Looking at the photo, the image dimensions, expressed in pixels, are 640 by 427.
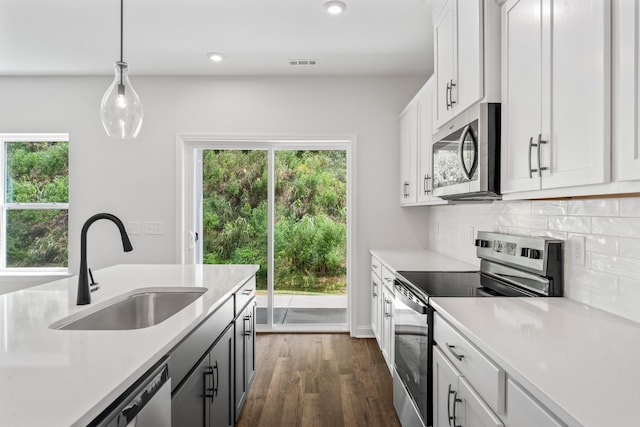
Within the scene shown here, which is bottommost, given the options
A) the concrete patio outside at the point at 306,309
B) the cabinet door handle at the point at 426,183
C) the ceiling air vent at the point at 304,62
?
the concrete patio outside at the point at 306,309

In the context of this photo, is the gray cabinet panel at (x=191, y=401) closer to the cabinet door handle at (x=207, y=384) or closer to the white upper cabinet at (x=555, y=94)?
the cabinet door handle at (x=207, y=384)

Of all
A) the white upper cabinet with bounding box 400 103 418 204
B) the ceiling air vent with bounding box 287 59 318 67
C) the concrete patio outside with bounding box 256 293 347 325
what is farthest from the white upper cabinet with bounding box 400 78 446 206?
the concrete patio outside with bounding box 256 293 347 325

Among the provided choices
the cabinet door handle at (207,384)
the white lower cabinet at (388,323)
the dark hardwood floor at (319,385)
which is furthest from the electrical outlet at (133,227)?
the cabinet door handle at (207,384)

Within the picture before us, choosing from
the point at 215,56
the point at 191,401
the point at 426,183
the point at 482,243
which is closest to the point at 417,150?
the point at 426,183

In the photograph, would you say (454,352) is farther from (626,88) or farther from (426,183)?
(426,183)

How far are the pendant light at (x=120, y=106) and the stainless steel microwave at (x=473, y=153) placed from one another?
1679 mm

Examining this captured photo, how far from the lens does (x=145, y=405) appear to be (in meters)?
1.05

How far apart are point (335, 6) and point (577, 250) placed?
6.73ft

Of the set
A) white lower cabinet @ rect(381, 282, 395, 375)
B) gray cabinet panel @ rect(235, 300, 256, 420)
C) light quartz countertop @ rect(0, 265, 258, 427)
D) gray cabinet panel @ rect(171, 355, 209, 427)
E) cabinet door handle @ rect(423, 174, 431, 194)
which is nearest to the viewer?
light quartz countertop @ rect(0, 265, 258, 427)

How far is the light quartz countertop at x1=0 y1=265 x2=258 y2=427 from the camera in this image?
79cm

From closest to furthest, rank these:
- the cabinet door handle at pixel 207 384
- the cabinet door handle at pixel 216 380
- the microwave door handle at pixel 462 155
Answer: the cabinet door handle at pixel 207 384 < the cabinet door handle at pixel 216 380 < the microwave door handle at pixel 462 155

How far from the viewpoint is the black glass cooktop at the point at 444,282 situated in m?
1.91

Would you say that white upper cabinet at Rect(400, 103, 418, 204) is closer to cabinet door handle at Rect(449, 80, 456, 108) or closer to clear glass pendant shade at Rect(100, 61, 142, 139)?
cabinet door handle at Rect(449, 80, 456, 108)

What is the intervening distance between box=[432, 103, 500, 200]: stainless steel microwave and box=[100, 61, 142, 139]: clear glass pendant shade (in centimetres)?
168
